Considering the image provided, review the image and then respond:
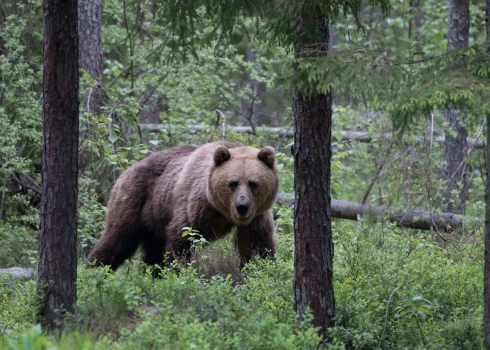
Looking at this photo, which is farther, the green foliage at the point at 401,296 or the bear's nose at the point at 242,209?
the bear's nose at the point at 242,209

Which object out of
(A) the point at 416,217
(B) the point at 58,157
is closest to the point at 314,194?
(B) the point at 58,157

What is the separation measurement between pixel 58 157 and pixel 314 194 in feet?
7.03

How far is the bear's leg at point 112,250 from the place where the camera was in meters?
8.95

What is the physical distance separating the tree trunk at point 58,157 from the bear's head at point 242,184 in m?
2.64

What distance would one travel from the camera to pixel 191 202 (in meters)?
8.55

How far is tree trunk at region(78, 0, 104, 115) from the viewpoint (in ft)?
37.3

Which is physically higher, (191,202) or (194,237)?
(191,202)

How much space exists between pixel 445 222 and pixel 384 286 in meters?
4.28

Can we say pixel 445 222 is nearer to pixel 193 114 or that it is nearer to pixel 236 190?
pixel 236 190

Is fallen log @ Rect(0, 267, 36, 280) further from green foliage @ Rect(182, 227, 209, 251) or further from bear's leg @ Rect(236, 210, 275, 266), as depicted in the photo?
bear's leg @ Rect(236, 210, 275, 266)

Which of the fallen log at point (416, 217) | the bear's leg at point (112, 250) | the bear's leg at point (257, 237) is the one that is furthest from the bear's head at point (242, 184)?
the fallen log at point (416, 217)

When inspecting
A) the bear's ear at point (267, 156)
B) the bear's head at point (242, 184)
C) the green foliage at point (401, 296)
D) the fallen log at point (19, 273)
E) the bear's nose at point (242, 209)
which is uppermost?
the bear's ear at point (267, 156)

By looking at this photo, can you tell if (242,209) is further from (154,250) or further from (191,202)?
(154,250)

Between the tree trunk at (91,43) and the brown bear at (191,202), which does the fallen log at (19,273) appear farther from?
the tree trunk at (91,43)
